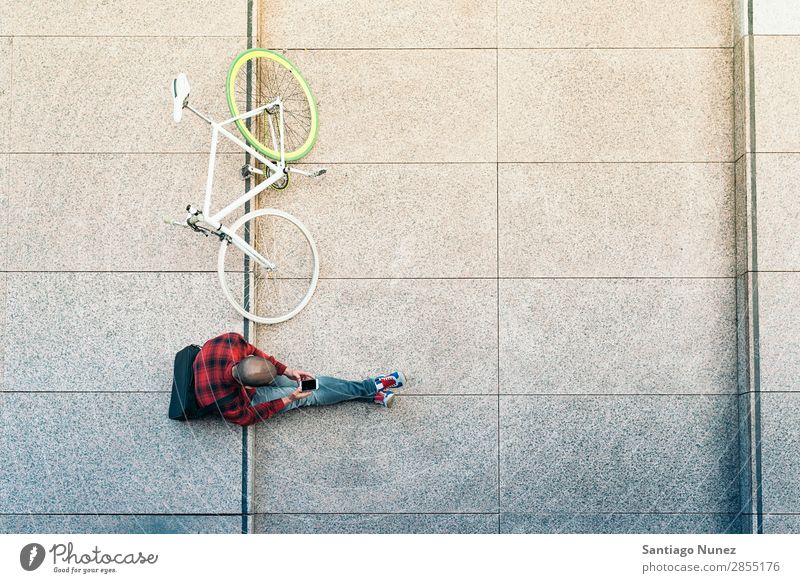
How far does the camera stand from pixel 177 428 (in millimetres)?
6293

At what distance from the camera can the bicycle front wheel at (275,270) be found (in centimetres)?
636

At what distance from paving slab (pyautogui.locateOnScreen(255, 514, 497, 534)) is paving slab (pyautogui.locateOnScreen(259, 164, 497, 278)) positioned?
1.93 metres

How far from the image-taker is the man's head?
5.68 m

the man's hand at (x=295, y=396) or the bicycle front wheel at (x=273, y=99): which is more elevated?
the bicycle front wheel at (x=273, y=99)

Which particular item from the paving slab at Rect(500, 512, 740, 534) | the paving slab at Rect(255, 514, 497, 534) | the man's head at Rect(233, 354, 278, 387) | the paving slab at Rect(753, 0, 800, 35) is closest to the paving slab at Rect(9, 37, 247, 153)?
the man's head at Rect(233, 354, 278, 387)

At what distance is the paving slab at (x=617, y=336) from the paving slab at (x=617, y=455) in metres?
0.15

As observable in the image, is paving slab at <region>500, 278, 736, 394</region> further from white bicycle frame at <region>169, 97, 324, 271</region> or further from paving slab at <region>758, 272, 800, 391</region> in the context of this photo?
white bicycle frame at <region>169, 97, 324, 271</region>

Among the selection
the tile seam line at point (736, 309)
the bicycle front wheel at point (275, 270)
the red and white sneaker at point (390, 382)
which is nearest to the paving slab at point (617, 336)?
the tile seam line at point (736, 309)

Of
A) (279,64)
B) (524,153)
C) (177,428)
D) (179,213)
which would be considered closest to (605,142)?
(524,153)

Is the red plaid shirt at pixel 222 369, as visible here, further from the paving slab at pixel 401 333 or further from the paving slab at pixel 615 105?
the paving slab at pixel 615 105

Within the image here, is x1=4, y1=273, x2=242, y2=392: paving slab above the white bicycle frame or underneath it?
underneath

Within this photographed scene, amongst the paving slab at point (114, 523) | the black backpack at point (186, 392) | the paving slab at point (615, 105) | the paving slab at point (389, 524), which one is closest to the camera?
the black backpack at point (186, 392)

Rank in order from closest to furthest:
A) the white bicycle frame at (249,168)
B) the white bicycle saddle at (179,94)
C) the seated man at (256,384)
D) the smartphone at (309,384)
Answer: the white bicycle saddle at (179,94) → the seated man at (256,384) → the white bicycle frame at (249,168) → the smartphone at (309,384)

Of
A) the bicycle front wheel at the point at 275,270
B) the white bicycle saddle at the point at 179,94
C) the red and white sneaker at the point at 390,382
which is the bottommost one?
the red and white sneaker at the point at 390,382
